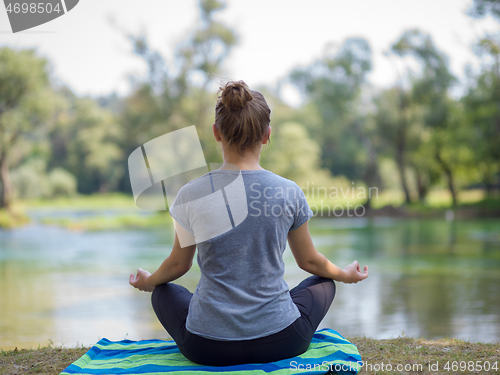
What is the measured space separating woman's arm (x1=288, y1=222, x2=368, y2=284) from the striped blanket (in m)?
0.29

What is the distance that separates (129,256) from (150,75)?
47.2 feet

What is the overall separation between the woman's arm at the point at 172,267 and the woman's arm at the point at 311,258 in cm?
37

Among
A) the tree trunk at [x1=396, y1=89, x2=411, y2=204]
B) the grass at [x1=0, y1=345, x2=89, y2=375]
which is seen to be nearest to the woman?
the grass at [x1=0, y1=345, x2=89, y2=375]

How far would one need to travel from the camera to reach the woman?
1.53 meters

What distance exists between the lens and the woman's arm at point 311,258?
5.55 ft

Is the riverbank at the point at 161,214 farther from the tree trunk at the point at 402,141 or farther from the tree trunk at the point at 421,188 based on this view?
the tree trunk at the point at 421,188

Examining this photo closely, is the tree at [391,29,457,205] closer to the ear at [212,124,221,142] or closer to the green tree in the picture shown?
the green tree

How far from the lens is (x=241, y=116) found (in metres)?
1.53

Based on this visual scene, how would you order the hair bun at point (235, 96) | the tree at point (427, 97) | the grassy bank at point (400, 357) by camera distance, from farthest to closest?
the tree at point (427, 97)
the grassy bank at point (400, 357)
the hair bun at point (235, 96)

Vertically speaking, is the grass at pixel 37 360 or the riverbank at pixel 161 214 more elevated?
the grass at pixel 37 360

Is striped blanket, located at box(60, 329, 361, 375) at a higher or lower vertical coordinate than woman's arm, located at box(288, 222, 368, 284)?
lower

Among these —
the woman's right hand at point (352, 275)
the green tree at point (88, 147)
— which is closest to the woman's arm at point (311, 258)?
the woman's right hand at point (352, 275)

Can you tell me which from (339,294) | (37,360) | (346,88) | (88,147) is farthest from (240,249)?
(88,147)

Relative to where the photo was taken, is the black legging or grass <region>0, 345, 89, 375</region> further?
grass <region>0, 345, 89, 375</region>
